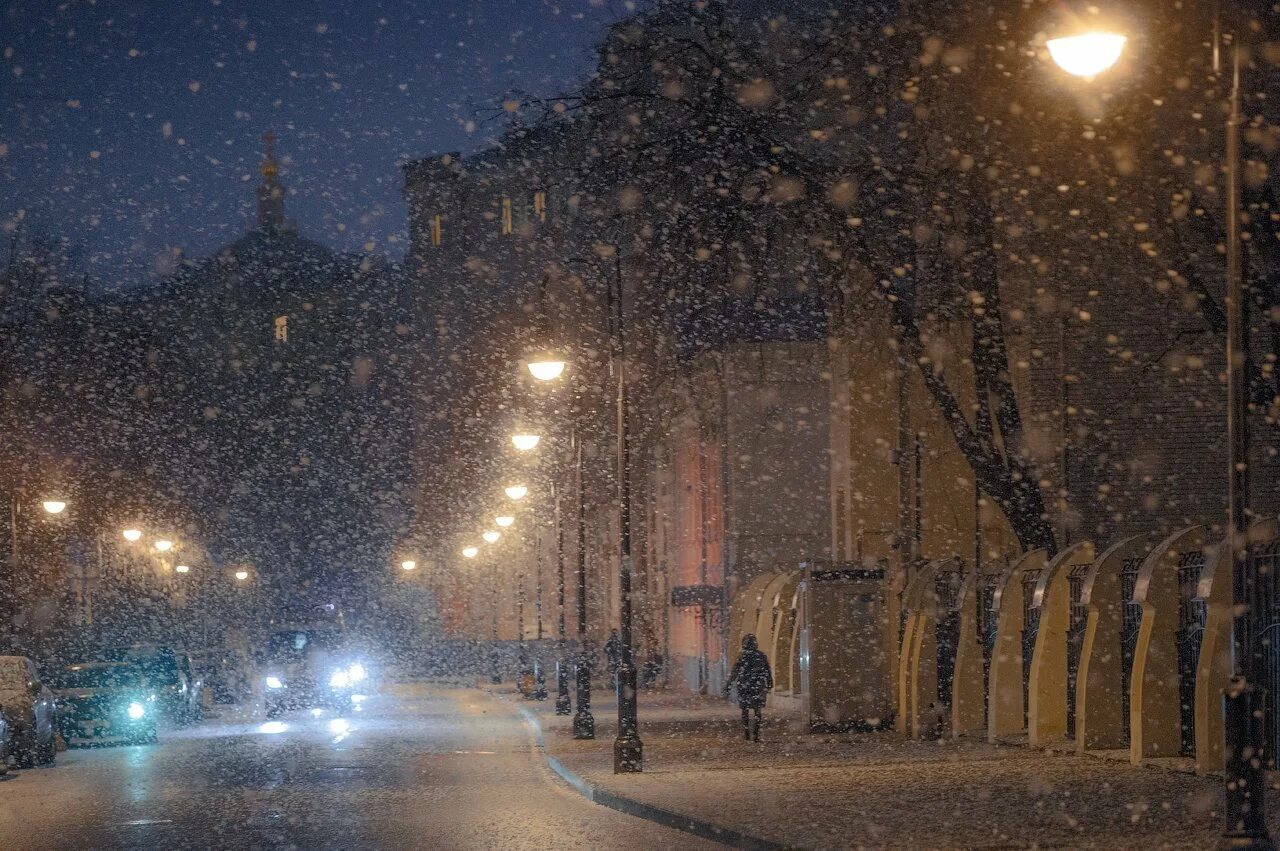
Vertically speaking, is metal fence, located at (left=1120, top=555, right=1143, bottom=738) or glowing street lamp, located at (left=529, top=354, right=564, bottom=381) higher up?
glowing street lamp, located at (left=529, top=354, right=564, bottom=381)

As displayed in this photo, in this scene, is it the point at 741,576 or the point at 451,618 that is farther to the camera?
the point at 451,618

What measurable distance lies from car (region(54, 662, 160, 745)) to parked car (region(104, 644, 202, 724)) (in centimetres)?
317

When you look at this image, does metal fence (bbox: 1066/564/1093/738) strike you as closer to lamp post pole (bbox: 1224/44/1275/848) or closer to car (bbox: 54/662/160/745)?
lamp post pole (bbox: 1224/44/1275/848)

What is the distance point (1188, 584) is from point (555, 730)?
14.9 metres

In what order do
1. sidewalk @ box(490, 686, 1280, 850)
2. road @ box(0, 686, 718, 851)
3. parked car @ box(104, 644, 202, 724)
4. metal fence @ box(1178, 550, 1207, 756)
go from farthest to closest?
parked car @ box(104, 644, 202, 724)
metal fence @ box(1178, 550, 1207, 756)
road @ box(0, 686, 718, 851)
sidewalk @ box(490, 686, 1280, 850)

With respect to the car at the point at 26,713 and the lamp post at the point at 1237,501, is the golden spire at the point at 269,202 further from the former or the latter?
the lamp post at the point at 1237,501

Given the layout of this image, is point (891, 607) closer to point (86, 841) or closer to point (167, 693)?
point (167, 693)

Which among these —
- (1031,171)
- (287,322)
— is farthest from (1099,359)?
(287,322)

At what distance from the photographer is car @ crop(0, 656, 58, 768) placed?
85.9 ft

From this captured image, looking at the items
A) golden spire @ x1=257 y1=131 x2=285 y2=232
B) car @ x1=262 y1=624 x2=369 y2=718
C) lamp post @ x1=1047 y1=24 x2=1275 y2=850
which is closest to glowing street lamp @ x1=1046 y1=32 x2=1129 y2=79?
lamp post @ x1=1047 y1=24 x2=1275 y2=850

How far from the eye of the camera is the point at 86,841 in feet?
49.7

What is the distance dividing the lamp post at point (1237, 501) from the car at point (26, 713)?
1874 centimetres

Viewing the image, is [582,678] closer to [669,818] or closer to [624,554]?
[624,554]

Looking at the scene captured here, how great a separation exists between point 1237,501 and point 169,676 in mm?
31317
